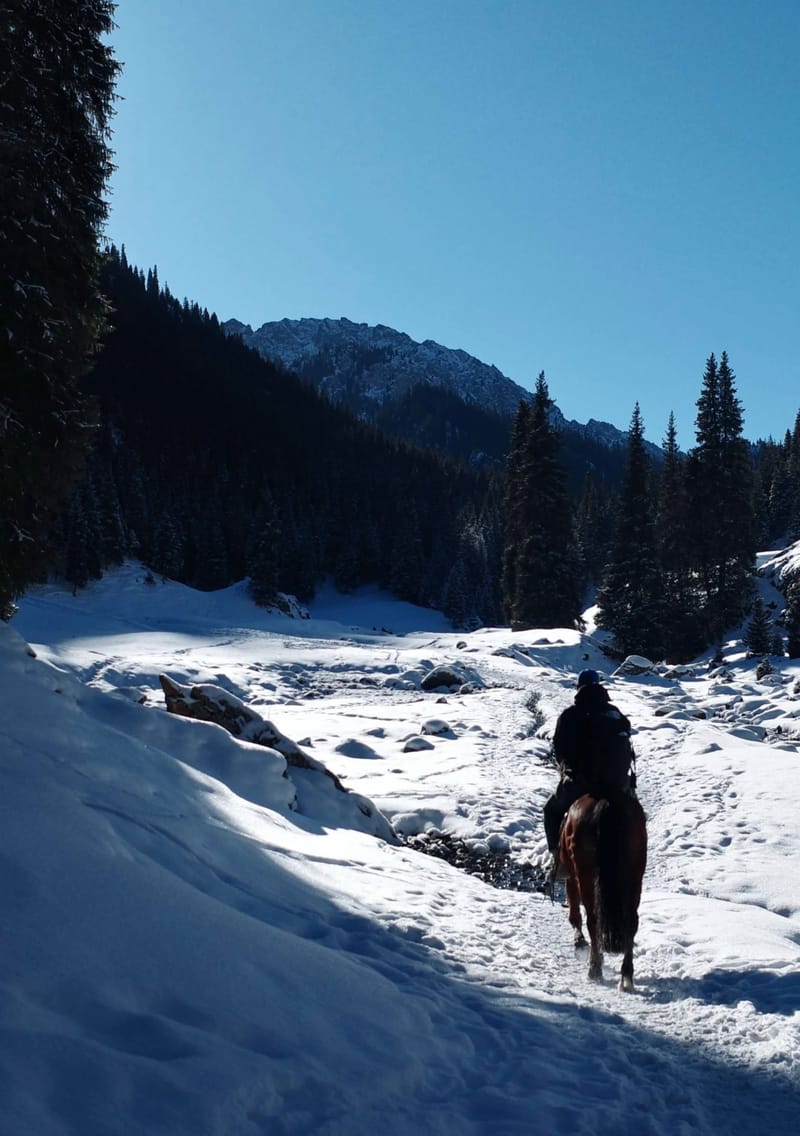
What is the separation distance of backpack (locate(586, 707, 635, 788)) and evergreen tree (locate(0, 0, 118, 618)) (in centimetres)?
1002

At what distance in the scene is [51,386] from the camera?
11523mm

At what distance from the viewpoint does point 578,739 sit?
5359mm

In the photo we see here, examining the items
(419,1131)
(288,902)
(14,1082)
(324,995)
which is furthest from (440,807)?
(14,1082)

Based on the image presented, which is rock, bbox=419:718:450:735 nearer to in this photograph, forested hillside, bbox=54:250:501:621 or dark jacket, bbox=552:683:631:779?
dark jacket, bbox=552:683:631:779

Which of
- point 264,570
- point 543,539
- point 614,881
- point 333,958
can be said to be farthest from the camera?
point 264,570

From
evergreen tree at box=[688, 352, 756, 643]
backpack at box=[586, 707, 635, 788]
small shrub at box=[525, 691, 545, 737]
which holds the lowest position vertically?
small shrub at box=[525, 691, 545, 737]

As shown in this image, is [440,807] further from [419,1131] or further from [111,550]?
[111,550]

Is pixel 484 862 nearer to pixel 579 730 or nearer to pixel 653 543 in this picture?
pixel 579 730

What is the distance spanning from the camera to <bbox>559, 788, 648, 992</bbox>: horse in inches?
182

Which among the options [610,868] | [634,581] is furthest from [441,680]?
[610,868]

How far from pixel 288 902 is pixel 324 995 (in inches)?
57.3

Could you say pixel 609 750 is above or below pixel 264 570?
below

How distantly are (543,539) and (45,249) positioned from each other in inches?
1140

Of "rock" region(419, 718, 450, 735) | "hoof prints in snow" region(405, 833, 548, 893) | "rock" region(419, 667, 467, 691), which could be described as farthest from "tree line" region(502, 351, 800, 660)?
"hoof prints in snow" region(405, 833, 548, 893)
